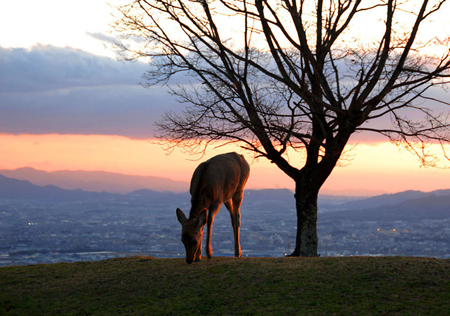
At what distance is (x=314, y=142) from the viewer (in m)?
19.4

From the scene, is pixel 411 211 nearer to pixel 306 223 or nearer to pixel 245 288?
pixel 306 223

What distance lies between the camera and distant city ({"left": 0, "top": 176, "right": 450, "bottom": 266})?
61.2 meters

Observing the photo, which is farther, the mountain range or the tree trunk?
the mountain range

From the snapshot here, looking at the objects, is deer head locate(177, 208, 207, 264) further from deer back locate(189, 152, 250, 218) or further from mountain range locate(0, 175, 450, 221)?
mountain range locate(0, 175, 450, 221)

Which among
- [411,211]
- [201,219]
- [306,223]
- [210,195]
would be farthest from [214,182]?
[411,211]

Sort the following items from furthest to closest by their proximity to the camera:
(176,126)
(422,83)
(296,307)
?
(176,126) → (422,83) → (296,307)

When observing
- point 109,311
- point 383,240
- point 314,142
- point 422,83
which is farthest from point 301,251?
point 383,240

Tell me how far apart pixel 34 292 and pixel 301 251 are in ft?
30.5

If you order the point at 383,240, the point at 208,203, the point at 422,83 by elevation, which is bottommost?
the point at 383,240

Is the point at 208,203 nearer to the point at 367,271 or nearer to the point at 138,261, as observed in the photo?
the point at 138,261

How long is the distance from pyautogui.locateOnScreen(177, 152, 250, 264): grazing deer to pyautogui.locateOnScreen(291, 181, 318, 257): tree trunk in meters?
2.20

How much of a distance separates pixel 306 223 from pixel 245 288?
271 inches

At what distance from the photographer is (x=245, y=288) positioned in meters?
12.7

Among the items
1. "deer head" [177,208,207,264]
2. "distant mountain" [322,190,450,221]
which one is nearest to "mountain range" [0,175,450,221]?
"distant mountain" [322,190,450,221]
